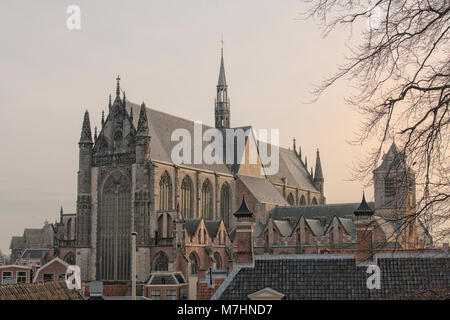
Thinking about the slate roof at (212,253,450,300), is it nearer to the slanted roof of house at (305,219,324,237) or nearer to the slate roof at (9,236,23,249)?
the slanted roof of house at (305,219,324,237)

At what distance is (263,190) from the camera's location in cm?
7262

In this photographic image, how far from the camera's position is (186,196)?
6191 cm

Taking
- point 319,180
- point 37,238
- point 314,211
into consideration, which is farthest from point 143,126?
point 37,238

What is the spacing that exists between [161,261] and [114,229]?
6277mm

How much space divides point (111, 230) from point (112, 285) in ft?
17.4

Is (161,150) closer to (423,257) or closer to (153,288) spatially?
(153,288)

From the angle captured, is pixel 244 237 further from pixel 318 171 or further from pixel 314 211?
pixel 318 171

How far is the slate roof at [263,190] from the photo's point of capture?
69.7 m

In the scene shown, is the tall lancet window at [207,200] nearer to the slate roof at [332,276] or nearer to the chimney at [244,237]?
the chimney at [244,237]

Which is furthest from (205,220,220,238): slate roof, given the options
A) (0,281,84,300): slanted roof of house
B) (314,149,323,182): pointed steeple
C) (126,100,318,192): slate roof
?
(314,149,323,182): pointed steeple

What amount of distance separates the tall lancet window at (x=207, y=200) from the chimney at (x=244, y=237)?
3658cm

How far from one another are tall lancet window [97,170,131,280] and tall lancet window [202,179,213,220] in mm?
10210

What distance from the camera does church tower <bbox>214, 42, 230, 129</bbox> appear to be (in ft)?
261
